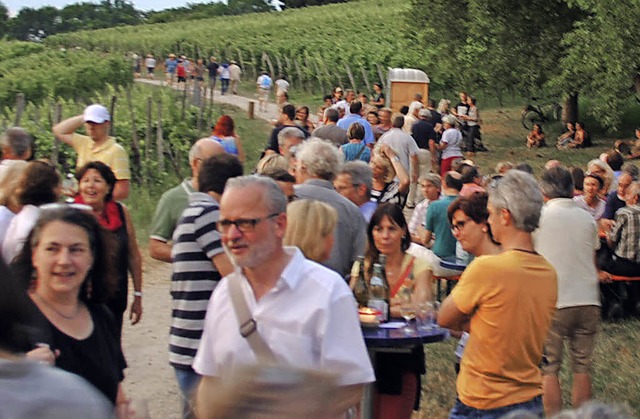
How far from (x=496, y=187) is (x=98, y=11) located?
536ft

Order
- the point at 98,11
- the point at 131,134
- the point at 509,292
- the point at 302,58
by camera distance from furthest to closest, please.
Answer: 1. the point at 98,11
2. the point at 302,58
3. the point at 131,134
4. the point at 509,292

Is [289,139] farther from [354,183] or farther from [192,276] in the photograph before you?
[192,276]

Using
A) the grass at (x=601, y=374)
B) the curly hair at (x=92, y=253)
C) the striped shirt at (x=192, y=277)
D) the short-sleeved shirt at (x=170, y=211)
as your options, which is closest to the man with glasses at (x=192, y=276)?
the striped shirt at (x=192, y=277)

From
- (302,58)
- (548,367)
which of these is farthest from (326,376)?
(302,58)

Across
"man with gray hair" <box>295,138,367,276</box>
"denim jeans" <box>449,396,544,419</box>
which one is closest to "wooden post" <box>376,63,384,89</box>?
"man with gray hair" <box>295,138,367,276</box>

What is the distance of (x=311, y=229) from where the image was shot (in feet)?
17.3

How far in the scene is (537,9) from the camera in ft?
92.3

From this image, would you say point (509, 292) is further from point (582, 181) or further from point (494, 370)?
point (582, 181)

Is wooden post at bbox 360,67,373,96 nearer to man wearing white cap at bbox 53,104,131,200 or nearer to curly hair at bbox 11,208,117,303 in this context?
man wearing white cap at bbox 53,104,131,200

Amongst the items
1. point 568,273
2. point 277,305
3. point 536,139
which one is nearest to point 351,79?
point 536,139

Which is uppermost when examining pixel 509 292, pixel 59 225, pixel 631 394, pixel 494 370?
pixel 59 225

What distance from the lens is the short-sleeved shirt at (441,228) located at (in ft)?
31.4

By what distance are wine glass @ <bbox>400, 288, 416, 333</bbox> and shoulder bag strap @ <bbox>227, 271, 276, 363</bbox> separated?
201cm

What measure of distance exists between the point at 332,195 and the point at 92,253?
246 centimetres
